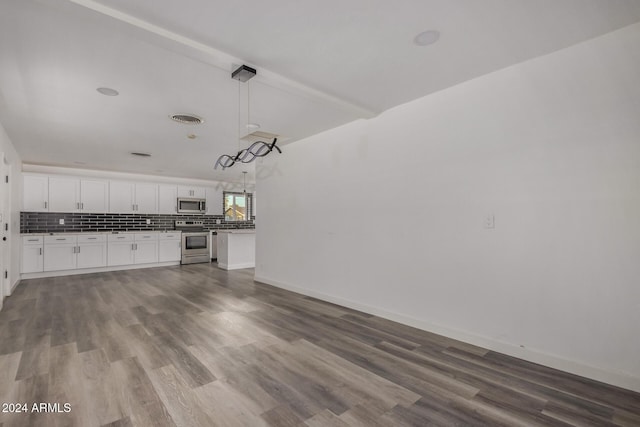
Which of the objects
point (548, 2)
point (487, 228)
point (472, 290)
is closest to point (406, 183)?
point (487, 228)

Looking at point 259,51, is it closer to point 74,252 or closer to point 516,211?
point 516,211

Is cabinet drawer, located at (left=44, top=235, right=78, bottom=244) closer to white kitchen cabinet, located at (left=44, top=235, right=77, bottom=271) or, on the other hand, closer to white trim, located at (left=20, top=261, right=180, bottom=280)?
white kitchen cabinet, located at (left=44, top=235, right=77, bottom=271)

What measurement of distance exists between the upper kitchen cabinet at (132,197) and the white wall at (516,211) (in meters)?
6.03

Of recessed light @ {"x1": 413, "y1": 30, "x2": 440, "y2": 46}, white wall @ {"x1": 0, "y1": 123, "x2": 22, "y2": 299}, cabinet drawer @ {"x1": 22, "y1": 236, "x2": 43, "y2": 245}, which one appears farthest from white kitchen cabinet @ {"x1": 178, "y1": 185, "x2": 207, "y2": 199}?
recessed light @ {"x1": 413, "y1": 30, "x2": 440, "y2": 46}

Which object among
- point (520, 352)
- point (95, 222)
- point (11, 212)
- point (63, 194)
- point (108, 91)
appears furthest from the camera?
point (95, 222)

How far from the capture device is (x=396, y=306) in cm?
350

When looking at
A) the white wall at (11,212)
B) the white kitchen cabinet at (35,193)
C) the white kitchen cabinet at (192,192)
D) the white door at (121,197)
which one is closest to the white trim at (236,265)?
the white kitchen cabinet at (192,192)

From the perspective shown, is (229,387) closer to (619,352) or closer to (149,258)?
(619,352)

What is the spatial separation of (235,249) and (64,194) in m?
3.82

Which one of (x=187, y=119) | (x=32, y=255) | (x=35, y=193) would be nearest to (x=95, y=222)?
(x=35, y=193)

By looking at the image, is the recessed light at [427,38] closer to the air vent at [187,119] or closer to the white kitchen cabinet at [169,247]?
the air vent at [187,119]

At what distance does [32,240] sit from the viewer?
6113 mm

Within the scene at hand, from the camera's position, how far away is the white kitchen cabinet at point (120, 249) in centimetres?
703

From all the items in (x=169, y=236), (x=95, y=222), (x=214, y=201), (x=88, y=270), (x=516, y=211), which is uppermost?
(x=214, y=201)
